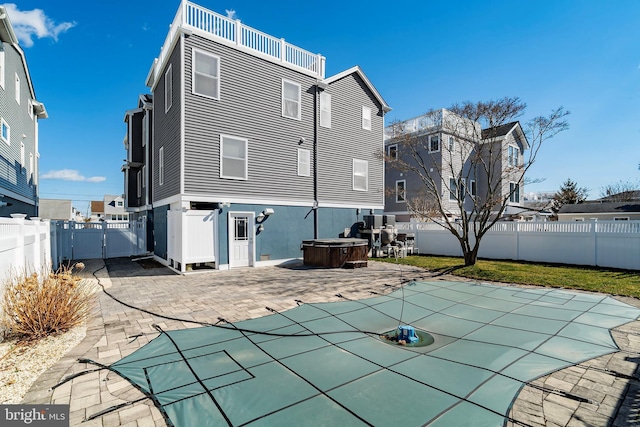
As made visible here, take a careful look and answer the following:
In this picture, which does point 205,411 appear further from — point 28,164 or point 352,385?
point 28,164

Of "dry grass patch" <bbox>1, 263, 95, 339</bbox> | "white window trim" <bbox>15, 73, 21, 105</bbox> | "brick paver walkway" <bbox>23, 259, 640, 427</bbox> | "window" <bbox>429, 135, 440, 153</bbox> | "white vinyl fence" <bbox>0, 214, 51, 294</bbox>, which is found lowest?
"brick paver walkway" <bbox>23, 259, 640, 427</bbox>

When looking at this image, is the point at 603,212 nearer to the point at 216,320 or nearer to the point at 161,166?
the point at 216,320

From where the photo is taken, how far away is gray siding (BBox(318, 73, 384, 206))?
1354cm

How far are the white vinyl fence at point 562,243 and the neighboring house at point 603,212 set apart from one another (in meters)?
11.4

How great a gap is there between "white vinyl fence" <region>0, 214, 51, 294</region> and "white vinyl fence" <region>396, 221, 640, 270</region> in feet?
47.4

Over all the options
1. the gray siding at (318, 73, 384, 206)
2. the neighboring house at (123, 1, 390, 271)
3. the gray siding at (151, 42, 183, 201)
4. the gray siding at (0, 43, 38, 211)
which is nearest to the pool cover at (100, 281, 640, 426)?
the neighboring house at (123, 1, 390, 271)

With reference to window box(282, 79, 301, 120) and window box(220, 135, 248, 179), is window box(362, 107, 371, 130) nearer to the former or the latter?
window box(282, 79, 301, 120)

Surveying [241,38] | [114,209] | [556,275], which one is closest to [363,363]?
[556,275]

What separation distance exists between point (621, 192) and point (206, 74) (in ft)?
145

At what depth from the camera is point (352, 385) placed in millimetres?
3025

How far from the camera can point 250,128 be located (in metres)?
11.3

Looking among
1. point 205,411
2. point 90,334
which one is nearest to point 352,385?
point 205,411

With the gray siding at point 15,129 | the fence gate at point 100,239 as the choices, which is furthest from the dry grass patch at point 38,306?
the fence gate at point 100,239

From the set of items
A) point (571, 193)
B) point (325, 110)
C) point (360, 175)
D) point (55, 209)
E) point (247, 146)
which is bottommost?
point (55, 209)
